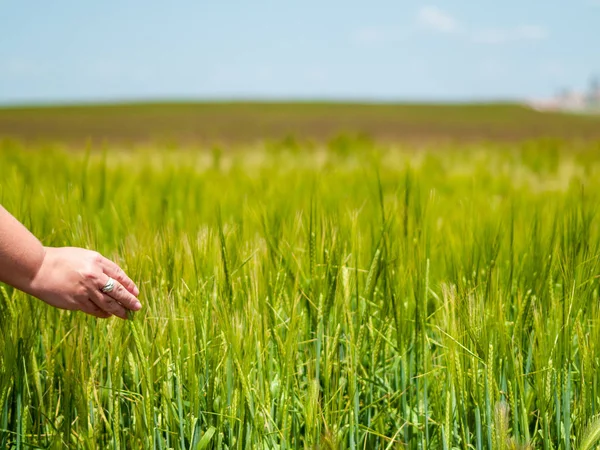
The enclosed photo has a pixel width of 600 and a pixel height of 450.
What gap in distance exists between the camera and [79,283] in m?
0.76

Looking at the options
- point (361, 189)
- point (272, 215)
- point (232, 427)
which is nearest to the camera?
point (232, 427)

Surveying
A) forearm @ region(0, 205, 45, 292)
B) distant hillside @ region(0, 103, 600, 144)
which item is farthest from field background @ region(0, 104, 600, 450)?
distant hillside @ region(0, 103, 600, 144)

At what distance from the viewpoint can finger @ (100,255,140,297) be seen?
0.77 m

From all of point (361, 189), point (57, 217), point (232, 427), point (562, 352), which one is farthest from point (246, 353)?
point (361, 189)

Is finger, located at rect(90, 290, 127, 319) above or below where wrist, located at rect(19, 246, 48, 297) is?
below

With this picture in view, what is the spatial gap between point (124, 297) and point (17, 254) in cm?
13

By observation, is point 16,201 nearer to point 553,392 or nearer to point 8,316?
point 8,316

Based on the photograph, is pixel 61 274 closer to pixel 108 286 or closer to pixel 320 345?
pixel 108 286

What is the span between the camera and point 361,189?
2053mm

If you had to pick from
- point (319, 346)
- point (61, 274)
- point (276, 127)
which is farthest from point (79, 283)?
point (276, 127)

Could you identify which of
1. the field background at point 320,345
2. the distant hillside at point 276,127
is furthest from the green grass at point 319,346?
the distant hillside at point 276,127

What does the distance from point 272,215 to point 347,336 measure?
27cm

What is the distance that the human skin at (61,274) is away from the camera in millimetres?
749

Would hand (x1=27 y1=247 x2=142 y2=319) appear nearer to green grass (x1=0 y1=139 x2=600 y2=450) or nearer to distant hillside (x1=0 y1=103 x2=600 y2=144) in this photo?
green grass (x1=0 y1=139 x2=600 y2=450)
